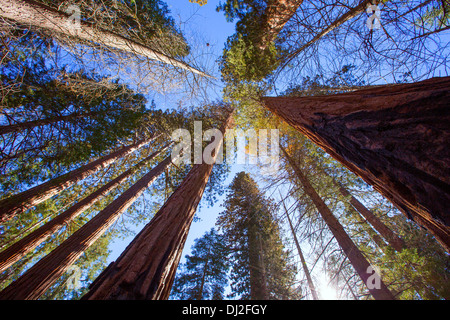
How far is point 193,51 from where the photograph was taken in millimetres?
4113

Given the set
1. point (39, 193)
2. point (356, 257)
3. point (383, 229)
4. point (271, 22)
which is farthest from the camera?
point (383, 229)

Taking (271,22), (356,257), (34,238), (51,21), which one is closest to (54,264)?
(34,238)

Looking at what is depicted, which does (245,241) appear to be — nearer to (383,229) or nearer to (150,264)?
(383,229)

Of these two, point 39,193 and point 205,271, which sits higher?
point 39,193

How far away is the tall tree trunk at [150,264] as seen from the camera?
0.86 metres

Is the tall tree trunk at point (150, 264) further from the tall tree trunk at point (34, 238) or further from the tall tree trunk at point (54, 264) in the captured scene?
the tall tree trunk at point (34, 238)

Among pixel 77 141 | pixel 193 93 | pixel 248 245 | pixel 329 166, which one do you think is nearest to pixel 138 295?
pixel 193 93

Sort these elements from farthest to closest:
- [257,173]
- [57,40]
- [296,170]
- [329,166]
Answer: [257,173] < [329,166] < [296,170] < [57,40]

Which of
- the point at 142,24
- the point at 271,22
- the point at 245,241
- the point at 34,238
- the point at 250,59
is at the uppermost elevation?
the point at 142,24

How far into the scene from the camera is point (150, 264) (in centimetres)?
106

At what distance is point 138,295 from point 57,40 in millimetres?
5877

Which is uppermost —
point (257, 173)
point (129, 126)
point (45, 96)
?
point (45, 96)

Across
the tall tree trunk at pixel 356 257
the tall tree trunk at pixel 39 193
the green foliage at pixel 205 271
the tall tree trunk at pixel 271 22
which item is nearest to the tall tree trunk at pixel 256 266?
the green foliage at pixel 205 271
